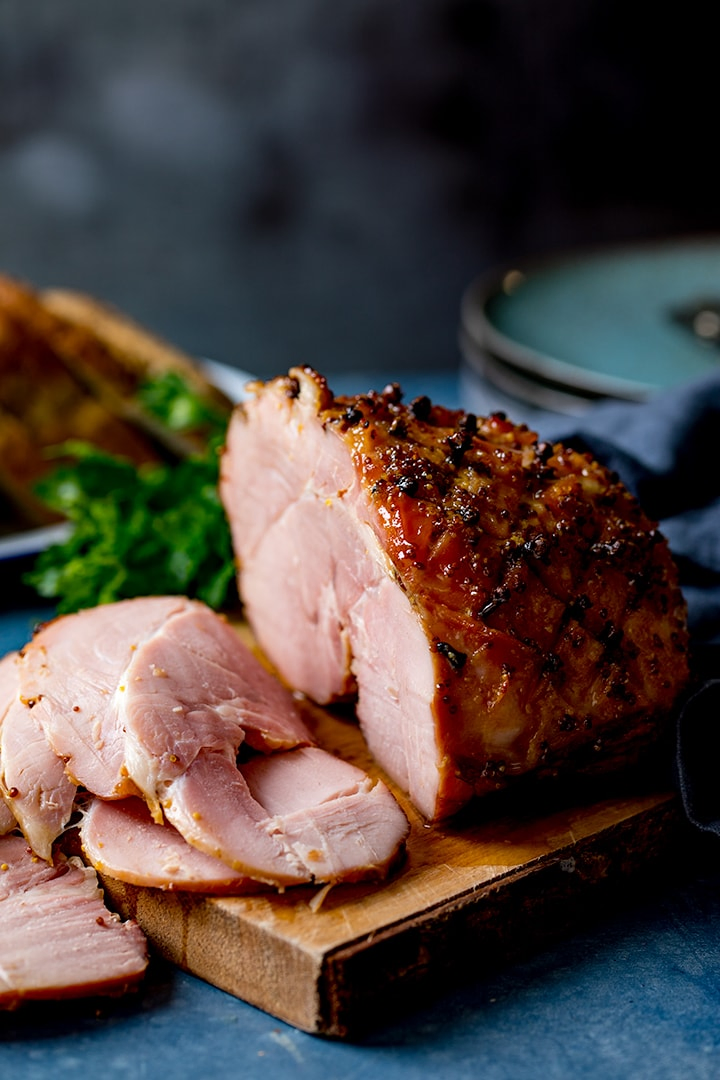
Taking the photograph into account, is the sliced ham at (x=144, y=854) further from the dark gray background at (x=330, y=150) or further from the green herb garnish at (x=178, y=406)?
the dark gray background at (x=330, y=150)

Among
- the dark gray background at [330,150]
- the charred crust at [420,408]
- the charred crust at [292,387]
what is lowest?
the dark gray background at [330,150]

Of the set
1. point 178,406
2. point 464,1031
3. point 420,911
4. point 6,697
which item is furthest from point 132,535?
point 464,1031

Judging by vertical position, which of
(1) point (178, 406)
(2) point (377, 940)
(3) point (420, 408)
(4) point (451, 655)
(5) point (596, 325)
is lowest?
(1) point (178, 406)

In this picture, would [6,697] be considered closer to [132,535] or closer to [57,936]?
[57,936]

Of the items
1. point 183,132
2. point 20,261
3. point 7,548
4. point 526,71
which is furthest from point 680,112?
point 7,548

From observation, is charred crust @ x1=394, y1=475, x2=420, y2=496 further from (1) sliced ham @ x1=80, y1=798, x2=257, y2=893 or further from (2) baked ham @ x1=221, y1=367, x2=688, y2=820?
(1) sliced ham @ x1=80, y1=798, x2=257, y2=893

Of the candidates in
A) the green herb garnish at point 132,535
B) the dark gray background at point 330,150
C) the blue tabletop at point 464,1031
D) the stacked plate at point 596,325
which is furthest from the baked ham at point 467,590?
the dark gray background at point 330,150

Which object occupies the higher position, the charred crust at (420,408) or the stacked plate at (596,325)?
the charred crust at (420,408)
